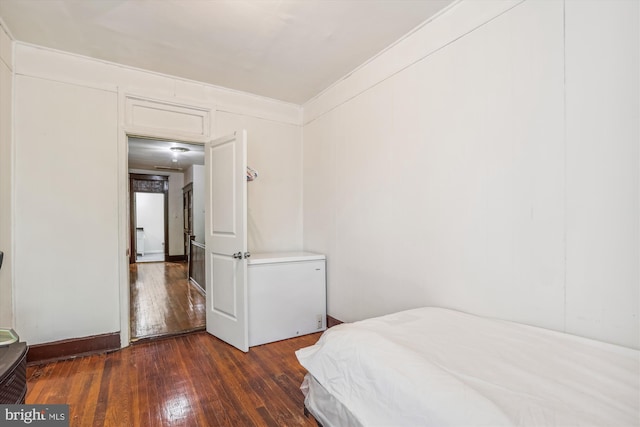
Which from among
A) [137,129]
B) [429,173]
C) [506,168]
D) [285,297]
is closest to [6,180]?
[137,129]

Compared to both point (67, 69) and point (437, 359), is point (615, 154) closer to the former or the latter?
point (437, 359)

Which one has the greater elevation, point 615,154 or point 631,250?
point 615,154

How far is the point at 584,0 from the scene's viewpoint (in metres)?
1.40

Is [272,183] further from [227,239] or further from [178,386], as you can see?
[178,386]

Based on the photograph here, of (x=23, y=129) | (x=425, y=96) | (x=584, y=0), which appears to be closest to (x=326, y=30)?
(x=425, y=96)

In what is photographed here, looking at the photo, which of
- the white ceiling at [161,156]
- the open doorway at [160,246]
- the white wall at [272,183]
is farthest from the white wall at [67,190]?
the white ceiling at [161,156]

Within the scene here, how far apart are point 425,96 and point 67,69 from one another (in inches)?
123

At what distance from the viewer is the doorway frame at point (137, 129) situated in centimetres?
284

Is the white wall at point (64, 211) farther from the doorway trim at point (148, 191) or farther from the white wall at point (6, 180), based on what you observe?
the doorway trim at point (148, 191)

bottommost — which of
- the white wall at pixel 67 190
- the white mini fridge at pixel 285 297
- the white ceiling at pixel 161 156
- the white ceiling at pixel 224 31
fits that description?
the white mini fridge at pixel 285 297

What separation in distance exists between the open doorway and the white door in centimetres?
45

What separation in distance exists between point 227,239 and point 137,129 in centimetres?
141

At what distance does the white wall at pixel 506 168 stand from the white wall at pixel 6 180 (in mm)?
2908

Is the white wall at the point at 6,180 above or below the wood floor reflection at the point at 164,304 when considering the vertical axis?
above
